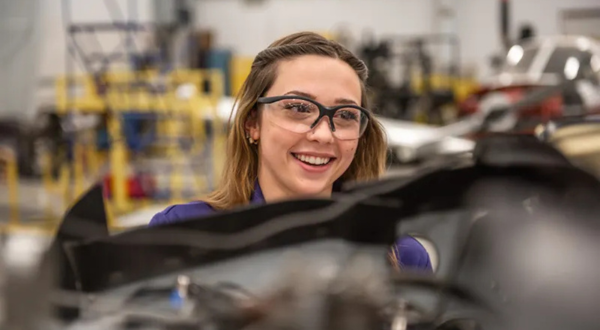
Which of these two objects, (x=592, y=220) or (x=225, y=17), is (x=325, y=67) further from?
(x=225, y=17)

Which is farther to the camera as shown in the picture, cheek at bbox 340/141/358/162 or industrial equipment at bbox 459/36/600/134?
industrial equipment at bbox 459/36/600/134

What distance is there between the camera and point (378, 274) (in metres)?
0.65

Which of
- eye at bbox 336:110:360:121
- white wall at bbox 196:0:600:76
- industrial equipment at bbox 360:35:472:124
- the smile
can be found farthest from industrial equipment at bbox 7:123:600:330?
white wall at bbox 196:0:600:76

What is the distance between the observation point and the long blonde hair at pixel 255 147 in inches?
54.5

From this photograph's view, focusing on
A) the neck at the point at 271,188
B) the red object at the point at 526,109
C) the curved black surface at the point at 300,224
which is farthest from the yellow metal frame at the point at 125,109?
the curved black surface at the point at 300,224

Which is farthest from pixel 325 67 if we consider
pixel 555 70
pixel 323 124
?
pixel 555 70

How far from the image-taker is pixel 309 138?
1.23 metres

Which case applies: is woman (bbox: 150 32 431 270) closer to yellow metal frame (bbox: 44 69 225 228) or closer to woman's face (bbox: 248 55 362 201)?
woman's face (bbox: 248 55 362 201)

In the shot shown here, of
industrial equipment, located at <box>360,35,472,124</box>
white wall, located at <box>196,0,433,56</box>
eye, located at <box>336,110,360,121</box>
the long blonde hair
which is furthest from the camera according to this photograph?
white wall, located at <box>196,0,433,56</box>

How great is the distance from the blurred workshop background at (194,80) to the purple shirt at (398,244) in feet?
0.29

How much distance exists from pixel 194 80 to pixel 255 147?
19.1 feet

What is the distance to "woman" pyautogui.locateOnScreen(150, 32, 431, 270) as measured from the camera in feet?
3.96

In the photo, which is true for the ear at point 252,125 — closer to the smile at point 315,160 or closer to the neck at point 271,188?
the neck at point 271,188

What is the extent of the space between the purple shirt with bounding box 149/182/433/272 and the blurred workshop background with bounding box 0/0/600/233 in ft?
0.29
